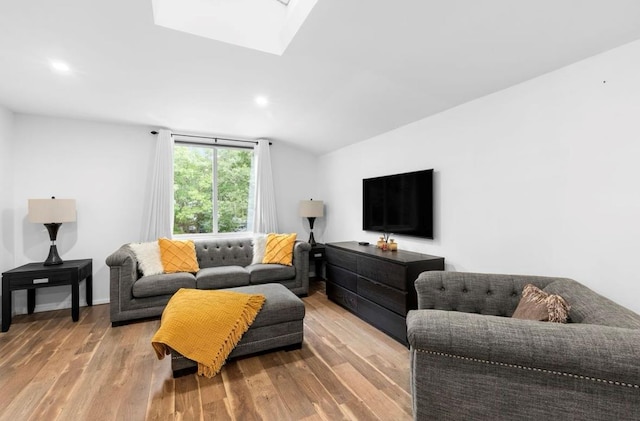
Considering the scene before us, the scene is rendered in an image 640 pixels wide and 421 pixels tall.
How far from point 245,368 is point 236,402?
40cm

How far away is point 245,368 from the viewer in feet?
7.37

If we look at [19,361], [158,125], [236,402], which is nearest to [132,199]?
[158,125]

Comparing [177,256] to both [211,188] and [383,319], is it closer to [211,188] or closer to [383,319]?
[211,188]

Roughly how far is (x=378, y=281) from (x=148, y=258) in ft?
8.74

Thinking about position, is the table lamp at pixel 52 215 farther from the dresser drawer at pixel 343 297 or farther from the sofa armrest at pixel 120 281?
the dresser drawer at pixel 343 297

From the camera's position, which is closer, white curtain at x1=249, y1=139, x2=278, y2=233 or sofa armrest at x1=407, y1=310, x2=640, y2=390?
sofa armrest at x1=407, y1=310, x2=640, y2=390

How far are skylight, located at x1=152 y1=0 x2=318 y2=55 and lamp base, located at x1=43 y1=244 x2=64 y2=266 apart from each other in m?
2.90

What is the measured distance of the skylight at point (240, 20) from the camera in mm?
2010

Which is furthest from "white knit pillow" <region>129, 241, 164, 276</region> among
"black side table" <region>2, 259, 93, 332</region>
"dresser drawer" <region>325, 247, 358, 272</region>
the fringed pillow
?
the fringed pillow


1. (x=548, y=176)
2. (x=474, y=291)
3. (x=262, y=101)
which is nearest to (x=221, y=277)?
(x=262, y=101)

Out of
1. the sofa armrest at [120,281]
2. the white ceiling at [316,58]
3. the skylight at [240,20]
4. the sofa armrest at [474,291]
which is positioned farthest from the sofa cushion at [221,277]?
the skylight at [240,20]

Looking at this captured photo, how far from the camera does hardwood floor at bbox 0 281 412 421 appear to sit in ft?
5.77

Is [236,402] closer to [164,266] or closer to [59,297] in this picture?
[164,266]

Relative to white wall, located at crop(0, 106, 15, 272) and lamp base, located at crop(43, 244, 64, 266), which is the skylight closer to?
white wall, located at crop(0, 106, 15, 272)
